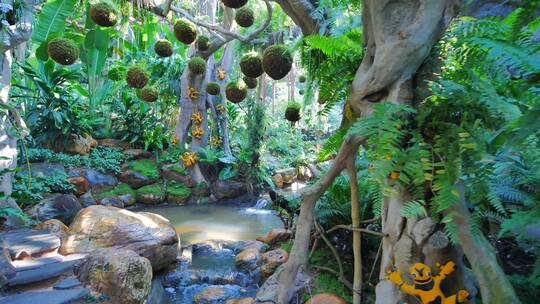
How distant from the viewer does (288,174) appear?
409 inches

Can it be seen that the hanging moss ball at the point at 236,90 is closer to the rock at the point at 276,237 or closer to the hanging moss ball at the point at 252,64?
the hanging moss ball at the point at 252,64

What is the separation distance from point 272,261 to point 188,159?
5.65 meters

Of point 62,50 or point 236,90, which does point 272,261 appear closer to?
point 236,90

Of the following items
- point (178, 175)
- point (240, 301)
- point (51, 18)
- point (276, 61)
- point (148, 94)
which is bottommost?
point (240, 301)

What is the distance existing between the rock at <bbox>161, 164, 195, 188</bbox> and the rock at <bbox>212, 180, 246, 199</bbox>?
0.60 m

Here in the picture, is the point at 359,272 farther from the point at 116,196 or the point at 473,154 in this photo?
the point at 116,196

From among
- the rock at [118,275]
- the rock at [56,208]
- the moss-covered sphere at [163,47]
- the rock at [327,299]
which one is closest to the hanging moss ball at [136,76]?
the moss-covered sphere at [163,47]

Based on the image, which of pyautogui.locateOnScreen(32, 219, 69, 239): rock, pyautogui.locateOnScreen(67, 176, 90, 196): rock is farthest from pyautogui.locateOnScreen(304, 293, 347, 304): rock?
pyautogui.locateOnScreen(67, 176, 90, 196): rock

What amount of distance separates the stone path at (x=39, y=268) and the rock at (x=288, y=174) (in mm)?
6983

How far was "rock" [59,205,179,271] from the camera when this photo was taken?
143 inches

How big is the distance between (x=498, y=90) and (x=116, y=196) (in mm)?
7485

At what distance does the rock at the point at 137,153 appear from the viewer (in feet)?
29.6

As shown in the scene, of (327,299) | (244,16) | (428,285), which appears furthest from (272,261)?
(244,16)

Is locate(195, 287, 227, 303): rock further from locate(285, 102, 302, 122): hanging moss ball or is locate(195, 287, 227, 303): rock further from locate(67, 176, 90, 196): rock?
locate(67, 176, 90, 196): rock
